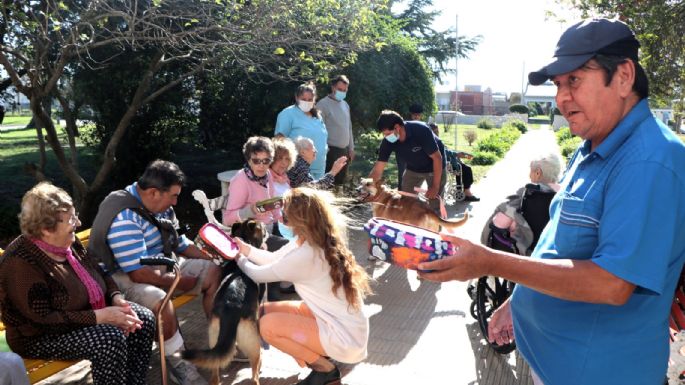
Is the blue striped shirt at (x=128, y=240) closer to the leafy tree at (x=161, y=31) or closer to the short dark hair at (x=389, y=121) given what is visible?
the leafy tree at (x=161, y=31)

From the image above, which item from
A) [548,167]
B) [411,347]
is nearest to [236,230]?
[411,347]

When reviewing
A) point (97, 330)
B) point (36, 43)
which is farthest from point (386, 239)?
point (36, 43)

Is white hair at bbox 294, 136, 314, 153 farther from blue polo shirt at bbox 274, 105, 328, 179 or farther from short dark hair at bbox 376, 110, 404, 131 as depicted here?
short dark hair at bbox 376, 110, 404, 131

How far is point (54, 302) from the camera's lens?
325 centimetres

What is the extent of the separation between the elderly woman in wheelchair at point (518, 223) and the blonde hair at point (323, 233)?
1.37 metres

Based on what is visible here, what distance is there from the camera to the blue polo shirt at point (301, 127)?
22.1ft

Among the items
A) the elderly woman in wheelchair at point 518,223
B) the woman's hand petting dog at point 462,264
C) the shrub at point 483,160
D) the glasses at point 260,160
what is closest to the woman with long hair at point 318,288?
the elderly woman in wheelchair at point 518,223

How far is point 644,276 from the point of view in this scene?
4.57 feet

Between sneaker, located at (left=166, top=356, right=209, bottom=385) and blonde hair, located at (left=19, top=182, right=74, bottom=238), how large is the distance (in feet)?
4.06

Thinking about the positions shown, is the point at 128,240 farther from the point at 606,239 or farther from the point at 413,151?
the point at 413,151

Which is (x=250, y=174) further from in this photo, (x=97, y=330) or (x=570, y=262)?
(x=570, y=262)

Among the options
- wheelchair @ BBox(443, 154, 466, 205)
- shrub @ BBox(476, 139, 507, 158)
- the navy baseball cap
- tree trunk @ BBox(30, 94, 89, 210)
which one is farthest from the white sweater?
shrub @ BBox(476, 139, 507, 158)

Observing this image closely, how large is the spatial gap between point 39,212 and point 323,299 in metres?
1.76

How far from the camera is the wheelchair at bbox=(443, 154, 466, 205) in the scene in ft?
36.7
